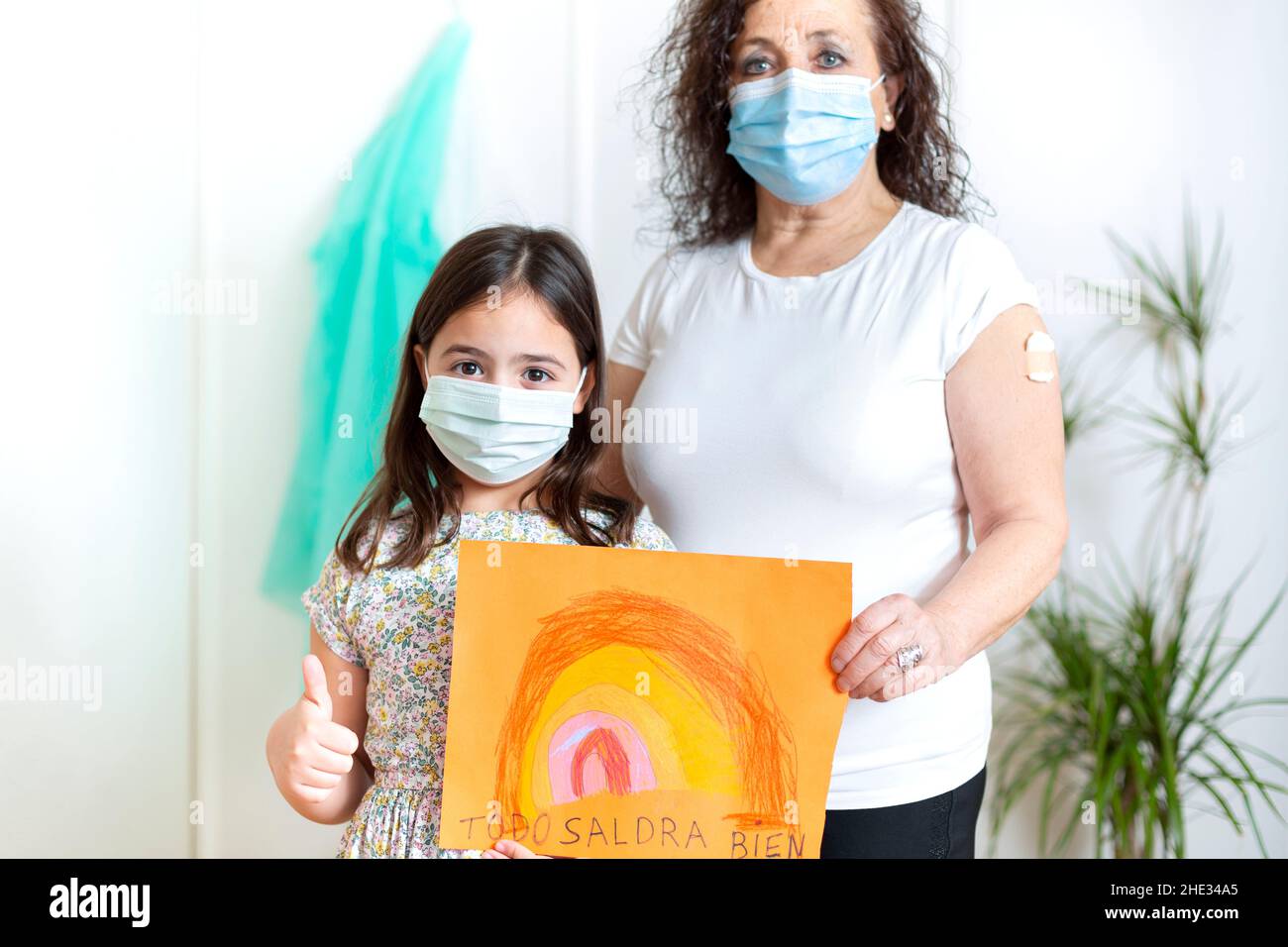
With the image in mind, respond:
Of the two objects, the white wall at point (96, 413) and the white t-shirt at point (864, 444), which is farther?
the white wall at point (96, 413)

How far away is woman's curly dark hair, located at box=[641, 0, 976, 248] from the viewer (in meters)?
1.37

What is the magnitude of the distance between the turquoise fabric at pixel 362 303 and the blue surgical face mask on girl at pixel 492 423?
0.77 meters

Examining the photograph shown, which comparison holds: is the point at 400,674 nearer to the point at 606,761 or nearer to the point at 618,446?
the point at 606,761

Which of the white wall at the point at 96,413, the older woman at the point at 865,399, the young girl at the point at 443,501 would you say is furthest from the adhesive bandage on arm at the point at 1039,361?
the white wall at the point at 96,413

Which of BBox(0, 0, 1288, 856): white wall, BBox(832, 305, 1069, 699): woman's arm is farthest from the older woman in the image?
BBox(0, 0, 1288, 856): white wall

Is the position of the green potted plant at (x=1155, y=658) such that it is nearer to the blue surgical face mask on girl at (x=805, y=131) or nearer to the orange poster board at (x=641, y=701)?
the blue surgical face mask on girl at (x=805, y=131)

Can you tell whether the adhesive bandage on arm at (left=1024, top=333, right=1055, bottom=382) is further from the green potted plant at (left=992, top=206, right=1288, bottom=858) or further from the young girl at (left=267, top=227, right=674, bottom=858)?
the green potted plant at (left=992, top=206, right=1288, bottom=858)

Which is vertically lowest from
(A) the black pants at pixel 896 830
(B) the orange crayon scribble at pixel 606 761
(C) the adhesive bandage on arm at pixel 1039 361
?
(A) the black pants at pixel 896 830

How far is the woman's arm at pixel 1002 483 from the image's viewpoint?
3.61 feet

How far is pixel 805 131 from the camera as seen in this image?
1.27m

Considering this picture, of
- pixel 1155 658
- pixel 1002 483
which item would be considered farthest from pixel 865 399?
pixel 1155 658

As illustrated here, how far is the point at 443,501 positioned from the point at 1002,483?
662 millimetres
